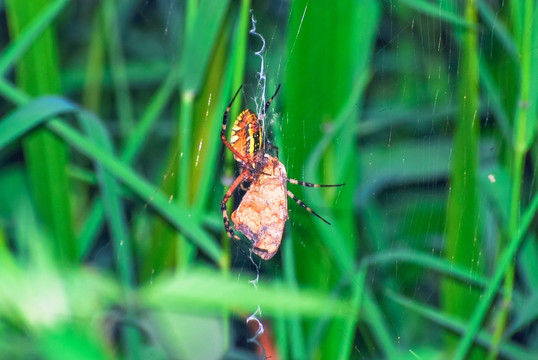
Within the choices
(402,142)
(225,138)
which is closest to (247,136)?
(225,138)

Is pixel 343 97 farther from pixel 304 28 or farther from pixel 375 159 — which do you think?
pixel 375 159

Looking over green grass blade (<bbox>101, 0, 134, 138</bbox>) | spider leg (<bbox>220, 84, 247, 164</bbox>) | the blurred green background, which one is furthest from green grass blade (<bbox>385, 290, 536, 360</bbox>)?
green grass blade (<bbox>101, 0, 134, 138</bbox>)

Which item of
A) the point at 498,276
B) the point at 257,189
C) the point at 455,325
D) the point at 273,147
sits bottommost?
the point at 455,325

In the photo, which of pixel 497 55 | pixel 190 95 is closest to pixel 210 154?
pixel 190 95

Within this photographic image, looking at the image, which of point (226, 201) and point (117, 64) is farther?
point (117, 64)

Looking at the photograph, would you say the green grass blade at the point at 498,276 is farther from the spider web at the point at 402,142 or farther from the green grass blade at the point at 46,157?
the green grass blade at the point at 46,157

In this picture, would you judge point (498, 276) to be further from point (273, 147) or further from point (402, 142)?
point (402, 142)
